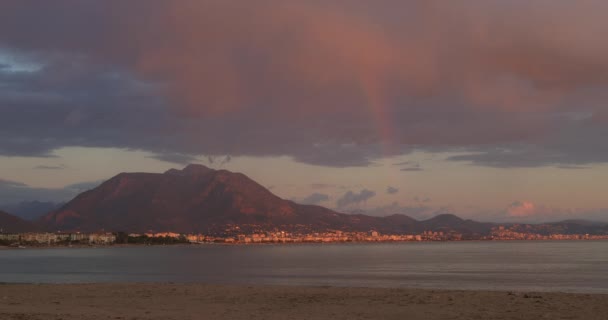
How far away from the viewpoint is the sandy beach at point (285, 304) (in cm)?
3158

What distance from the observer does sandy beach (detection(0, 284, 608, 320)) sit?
3158 cm

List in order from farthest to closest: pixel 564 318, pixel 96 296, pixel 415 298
Result: pixel 96 296, pixel 415 298, pixel 564 318

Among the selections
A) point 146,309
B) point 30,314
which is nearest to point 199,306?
point 146,309

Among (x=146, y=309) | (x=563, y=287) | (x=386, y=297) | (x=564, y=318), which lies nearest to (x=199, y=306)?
(x=146, y=309)

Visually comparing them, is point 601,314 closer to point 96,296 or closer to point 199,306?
point 199,306

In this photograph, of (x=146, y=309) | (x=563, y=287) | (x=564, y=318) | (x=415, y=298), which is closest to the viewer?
(x=564, y=318)

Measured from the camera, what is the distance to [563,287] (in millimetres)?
56531

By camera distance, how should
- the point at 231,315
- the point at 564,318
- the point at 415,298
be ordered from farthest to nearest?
the point at 415,298 → the point at 231,315 → the point at 564,318

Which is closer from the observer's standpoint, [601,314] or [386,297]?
[601,314]

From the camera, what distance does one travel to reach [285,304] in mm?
37625

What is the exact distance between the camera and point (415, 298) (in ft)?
131

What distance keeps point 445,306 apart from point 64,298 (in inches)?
974

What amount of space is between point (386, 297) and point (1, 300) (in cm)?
2457

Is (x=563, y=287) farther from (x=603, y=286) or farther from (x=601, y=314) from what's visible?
(x=601, y=314)
